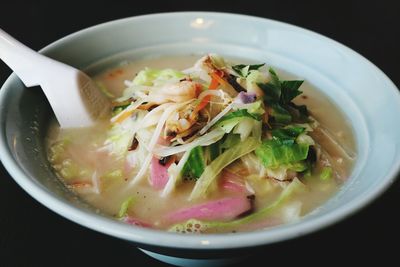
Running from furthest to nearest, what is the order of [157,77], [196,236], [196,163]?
[157,77], [196,163], [196,236]

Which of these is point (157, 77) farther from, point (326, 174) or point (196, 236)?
point (196, 236)

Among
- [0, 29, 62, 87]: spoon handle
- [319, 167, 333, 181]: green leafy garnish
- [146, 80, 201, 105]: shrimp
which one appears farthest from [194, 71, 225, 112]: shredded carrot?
[0, 29, 62, 87]: spoon handle

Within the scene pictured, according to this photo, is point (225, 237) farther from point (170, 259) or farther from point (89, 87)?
point (89, 87)

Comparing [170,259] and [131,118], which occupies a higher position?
[131,118]

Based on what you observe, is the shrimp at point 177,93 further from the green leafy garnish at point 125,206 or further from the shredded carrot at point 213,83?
the green leafy garnish at point 125,206

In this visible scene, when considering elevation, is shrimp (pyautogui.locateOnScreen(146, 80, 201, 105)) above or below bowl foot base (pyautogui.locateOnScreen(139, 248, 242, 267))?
above

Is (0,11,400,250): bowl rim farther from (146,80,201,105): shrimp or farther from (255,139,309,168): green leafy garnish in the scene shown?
(146,80,201,105): shrimp

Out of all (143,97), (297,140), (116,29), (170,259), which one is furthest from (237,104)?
(116,29)

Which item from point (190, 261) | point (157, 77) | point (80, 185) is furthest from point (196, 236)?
point (157, 77)
